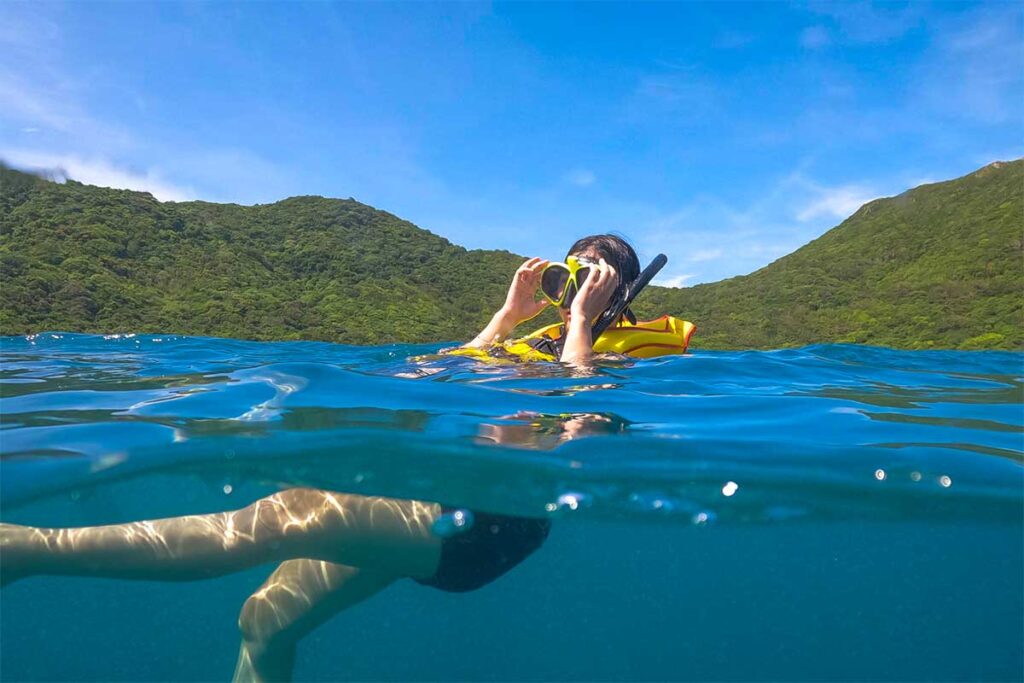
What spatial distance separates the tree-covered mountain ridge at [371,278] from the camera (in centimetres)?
2253

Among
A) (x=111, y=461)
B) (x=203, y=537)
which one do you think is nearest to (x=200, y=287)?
(x=111, y=461)

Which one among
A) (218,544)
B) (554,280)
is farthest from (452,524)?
(554,280)

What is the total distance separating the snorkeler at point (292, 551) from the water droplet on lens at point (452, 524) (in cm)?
2

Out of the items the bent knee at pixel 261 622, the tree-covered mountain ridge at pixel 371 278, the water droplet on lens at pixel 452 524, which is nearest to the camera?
the bent knee at pixel 261 622

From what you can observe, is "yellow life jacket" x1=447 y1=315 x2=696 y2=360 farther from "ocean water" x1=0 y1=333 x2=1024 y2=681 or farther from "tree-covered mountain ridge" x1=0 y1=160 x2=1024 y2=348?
"tree-covered mountain ridge" x1=0 y1=160 x2=1024 y2=348

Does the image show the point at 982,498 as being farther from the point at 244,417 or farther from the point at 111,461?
the point at 111,461

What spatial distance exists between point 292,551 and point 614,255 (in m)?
4.14

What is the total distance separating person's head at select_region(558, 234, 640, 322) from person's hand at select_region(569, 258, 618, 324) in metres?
0.33

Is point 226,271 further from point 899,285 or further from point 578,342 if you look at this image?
point 899,285

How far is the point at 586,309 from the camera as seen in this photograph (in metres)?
6.32

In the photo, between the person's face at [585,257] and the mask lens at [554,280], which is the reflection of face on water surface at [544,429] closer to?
the person's face at [585,257]

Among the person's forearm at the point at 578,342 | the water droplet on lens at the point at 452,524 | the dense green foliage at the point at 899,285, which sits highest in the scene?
the dense green foliage at the point at 899,285

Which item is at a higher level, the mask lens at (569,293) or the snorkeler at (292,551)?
the mask lens at (569,293)

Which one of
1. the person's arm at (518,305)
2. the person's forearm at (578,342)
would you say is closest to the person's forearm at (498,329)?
the person's arm at (518,305)
